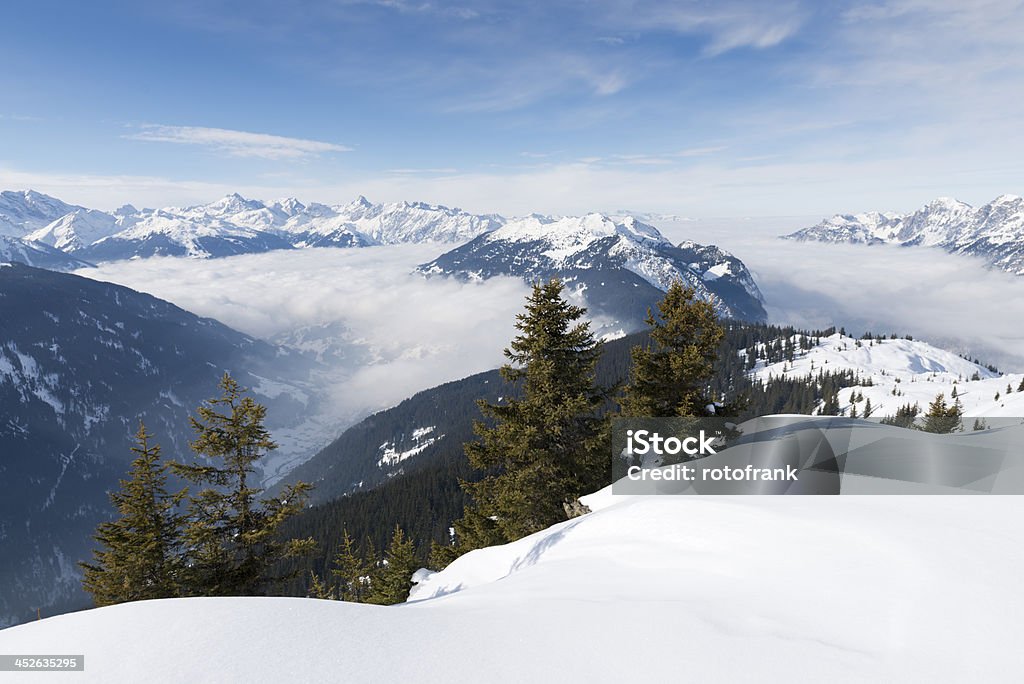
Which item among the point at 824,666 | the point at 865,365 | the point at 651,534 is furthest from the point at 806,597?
the point at 865,365

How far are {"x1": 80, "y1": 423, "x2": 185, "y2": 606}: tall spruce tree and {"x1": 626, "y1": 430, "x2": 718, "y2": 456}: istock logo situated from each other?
1854cm

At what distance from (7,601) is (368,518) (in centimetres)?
20161

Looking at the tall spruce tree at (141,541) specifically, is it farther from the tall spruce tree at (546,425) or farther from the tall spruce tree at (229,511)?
Answer: the tall spruce tree at (546,425)

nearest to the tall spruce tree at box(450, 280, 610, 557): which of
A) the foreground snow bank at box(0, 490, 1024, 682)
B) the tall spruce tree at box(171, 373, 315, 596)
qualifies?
the tall spruce tree at box(171, 373, 315, 596)

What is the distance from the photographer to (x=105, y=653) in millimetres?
4746

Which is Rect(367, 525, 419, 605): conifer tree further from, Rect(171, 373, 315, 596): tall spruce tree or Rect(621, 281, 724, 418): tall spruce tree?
Rect(621, 281, 724, 418): tall spruce tree
